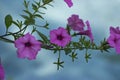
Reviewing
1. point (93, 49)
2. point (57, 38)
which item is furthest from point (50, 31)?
point (93, 49)

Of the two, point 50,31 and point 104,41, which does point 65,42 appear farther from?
point 104,41

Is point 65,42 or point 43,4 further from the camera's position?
point 43,4

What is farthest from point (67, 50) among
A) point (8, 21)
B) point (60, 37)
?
point (8, 21)

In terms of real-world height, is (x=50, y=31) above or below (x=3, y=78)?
above

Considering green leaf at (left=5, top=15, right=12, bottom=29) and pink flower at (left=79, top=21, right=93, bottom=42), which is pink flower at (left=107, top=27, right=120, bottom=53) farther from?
green leaf at (left=5, top=15, right=12, bottom=29)

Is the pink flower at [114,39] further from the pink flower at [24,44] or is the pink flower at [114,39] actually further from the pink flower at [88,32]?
the pink flower at [24,44]

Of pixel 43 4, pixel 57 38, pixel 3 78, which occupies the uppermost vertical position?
pixel 43 4

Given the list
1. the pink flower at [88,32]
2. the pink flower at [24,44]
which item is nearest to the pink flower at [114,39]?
the pink flower at [88,32]
